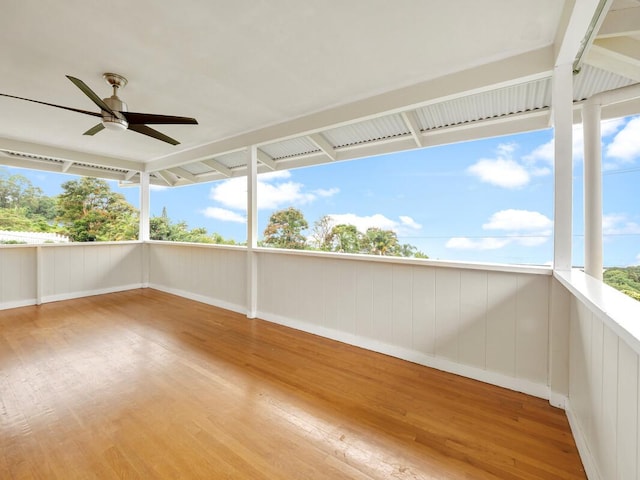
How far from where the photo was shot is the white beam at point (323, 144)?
3912 millimetres

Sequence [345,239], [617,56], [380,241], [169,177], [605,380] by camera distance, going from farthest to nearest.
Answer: [345,239], [380,241], [169,177], [617,56], [605,380]

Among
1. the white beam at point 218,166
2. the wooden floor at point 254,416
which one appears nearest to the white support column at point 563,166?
the wooden floor at point 254,416

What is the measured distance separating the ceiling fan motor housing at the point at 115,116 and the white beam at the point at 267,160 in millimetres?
2353

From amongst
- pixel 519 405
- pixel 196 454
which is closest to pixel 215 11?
pixel 196 454

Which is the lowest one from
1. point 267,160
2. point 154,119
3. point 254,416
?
point 254,416

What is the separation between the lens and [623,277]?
9.37 ft

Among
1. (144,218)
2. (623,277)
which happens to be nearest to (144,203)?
(144,218)

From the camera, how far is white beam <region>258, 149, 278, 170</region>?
15.8 ft

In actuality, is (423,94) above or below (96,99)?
above

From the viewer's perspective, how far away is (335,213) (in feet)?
30.0

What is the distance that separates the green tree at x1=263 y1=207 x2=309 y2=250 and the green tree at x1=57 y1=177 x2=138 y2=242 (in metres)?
4.20

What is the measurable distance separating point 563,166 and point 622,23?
0.80 meters

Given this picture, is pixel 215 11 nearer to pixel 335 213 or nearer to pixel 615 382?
pixel 615 382

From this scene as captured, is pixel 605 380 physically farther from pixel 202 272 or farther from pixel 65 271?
pixel 65 271
